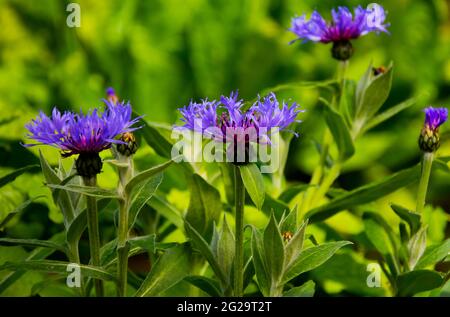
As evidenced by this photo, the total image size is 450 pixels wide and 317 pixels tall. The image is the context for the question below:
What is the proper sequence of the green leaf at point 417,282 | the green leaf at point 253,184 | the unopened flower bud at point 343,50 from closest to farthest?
the green leaf at point 253,184
the green leaf at point 417,282
the unopened flower bud at point 343,50

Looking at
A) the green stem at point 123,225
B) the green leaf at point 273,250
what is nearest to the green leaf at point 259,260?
the green leaf at point 273,250

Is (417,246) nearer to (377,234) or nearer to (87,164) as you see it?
Result: (377,234)

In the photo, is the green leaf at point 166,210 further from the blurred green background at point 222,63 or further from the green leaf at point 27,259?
the blurred green background at point 222,63

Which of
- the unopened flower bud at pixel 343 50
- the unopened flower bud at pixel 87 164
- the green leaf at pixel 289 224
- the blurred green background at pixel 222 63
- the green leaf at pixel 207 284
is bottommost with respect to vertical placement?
the green leaf at pixel 207 284

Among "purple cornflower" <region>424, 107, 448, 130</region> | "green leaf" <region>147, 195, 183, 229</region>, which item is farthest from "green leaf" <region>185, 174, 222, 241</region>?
"purple cornflower" <region>424, 107, 448, 130</region>

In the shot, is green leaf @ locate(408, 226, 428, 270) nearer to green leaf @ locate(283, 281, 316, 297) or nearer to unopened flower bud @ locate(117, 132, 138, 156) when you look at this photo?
green leaf @ locate(283, 281, 316, 297)

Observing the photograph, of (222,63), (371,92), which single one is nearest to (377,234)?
(371,92)
